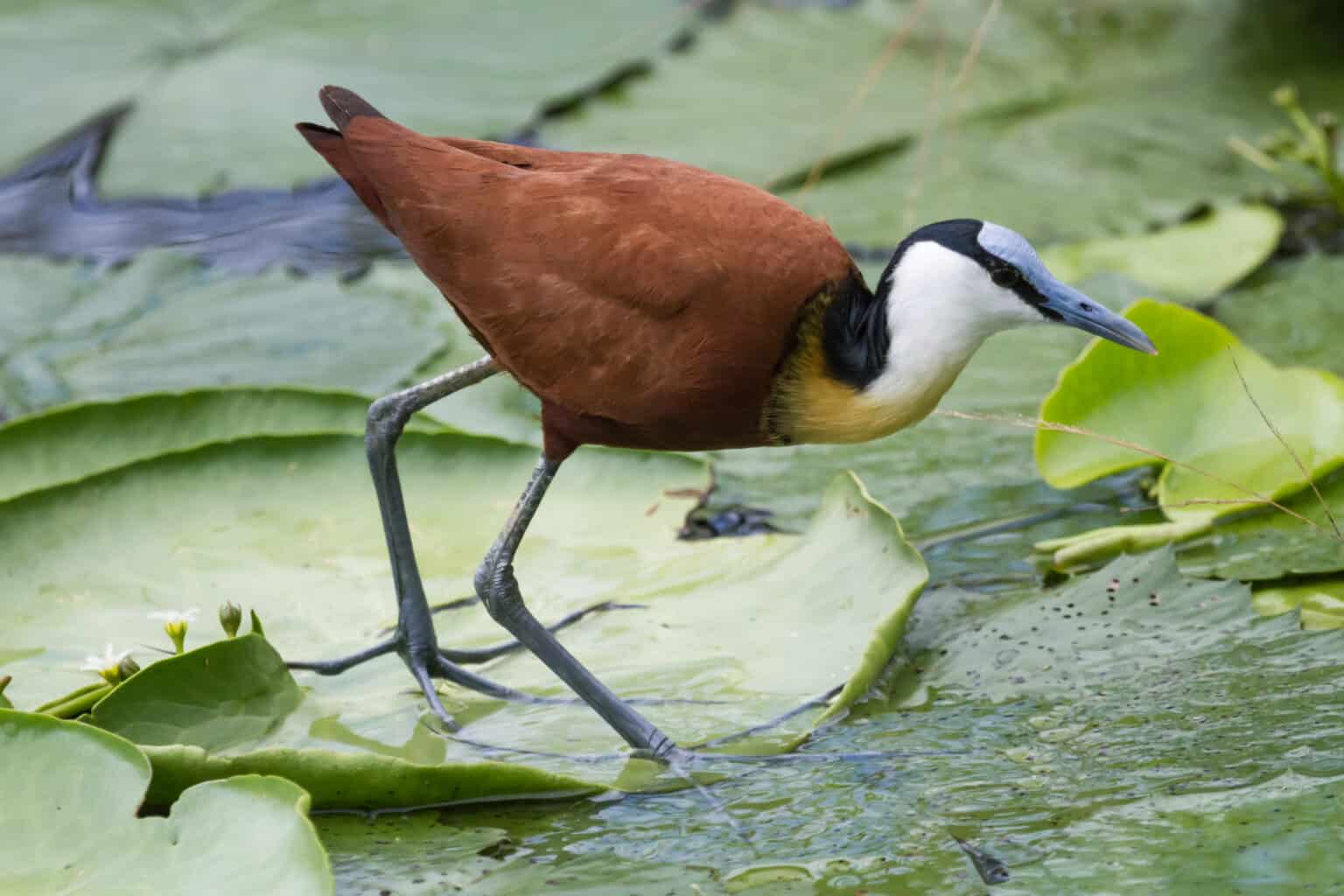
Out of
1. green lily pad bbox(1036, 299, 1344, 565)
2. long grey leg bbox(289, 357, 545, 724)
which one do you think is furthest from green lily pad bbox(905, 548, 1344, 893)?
long grey leg bbox(289, 357, 545, 724)

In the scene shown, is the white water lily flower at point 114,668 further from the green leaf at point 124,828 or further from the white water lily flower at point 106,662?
the green leaf at point 124,828

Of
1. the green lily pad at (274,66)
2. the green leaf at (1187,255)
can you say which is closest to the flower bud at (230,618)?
the green lily pad at (274,66)

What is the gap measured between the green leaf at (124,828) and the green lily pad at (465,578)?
20cm

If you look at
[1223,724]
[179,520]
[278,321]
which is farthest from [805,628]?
[278,321]

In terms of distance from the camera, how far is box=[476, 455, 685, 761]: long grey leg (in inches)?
78.3

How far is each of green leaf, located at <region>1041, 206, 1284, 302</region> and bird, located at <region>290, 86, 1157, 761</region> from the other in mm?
1326

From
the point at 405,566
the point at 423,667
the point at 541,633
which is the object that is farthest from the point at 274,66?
the point at 541,633

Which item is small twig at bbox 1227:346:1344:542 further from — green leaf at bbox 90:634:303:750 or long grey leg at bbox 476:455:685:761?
green leaf at bbox 90:634:303:750

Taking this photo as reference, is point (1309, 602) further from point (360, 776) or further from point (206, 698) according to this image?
point (206, 698)

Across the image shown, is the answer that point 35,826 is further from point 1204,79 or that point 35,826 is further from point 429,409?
point 1204,79

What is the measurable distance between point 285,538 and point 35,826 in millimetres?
881

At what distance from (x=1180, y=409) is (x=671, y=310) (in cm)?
95

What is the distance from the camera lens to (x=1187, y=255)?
3.40 m

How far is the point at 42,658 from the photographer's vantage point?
7.21 ft
